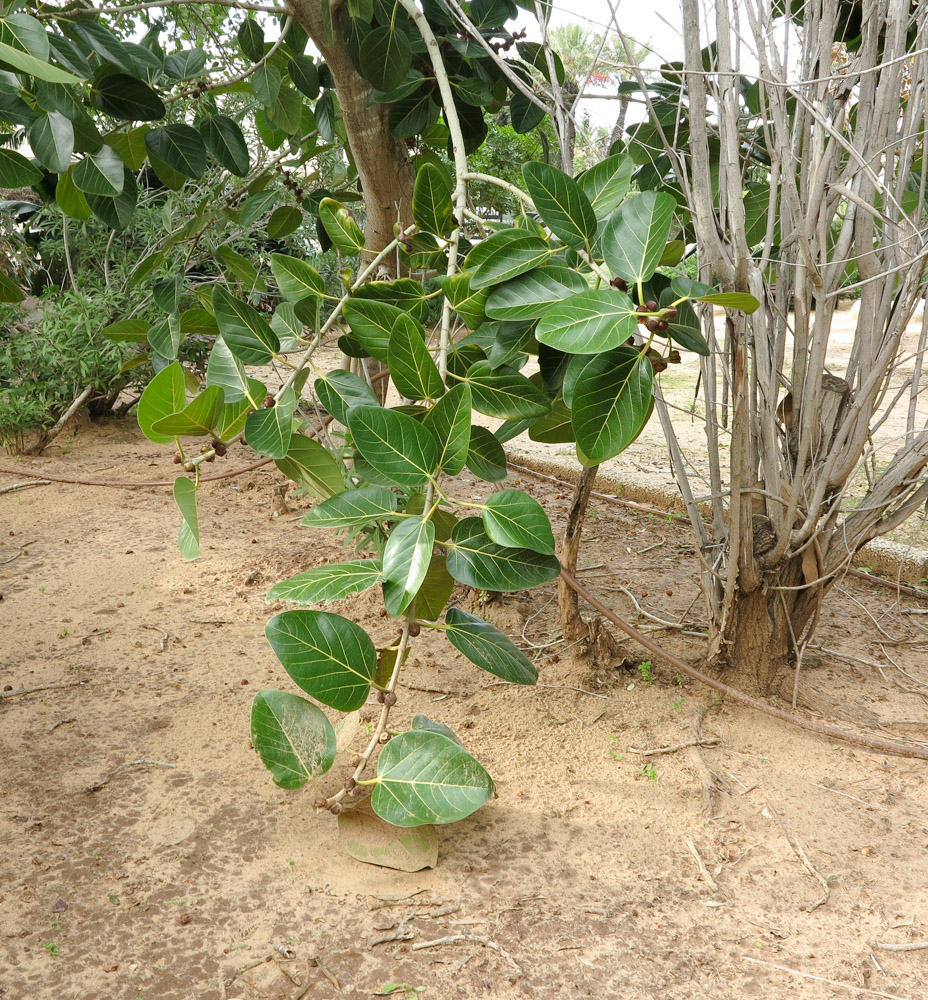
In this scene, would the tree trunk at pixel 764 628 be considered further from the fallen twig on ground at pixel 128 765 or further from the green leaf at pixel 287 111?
the green leaf at pixel 287 111

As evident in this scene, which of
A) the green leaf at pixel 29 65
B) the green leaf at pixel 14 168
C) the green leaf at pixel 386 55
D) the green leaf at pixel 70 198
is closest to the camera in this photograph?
the green leaf at pixel 29 65

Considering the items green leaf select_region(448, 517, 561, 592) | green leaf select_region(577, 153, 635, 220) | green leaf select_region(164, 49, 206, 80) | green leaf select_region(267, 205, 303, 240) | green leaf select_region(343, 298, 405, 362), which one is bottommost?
green leaf select_region(448, 517, 561, 592)

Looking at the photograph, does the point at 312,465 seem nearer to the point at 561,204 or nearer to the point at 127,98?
the point at 561,204

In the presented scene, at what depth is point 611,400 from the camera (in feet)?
3.28

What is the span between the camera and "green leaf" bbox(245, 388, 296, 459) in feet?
3.41

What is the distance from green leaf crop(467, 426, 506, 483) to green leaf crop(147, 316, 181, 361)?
1.85 feet

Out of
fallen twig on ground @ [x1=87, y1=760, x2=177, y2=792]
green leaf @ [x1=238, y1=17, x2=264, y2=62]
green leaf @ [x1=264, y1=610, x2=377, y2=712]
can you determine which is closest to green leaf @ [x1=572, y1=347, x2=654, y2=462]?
green leaf @ [x1=264, y1=610, x2=377, y2=712]

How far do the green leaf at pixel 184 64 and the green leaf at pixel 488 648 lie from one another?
56.9 inches

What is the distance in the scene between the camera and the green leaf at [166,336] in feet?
4.61

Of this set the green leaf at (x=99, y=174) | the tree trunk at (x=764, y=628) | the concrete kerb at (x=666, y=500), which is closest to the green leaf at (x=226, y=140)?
the green leaf at (x=99, y=174)

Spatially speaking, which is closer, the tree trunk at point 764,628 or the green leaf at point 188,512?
the green leaf at point 188,512

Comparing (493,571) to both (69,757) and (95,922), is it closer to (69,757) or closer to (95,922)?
(95,922)

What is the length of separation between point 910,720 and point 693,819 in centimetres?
59

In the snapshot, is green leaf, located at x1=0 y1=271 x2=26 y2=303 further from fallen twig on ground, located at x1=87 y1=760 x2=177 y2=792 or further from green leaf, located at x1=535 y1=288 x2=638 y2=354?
green leaf, located at x1=535 y1=288 x2=638 y2=354
